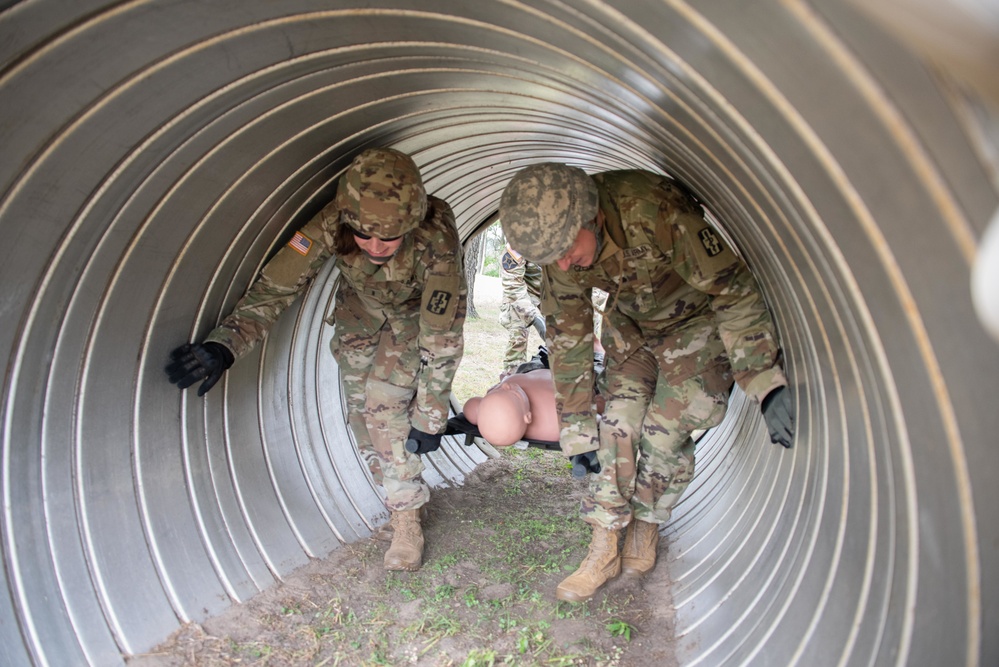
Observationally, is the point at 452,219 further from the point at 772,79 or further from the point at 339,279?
the point at 772,79

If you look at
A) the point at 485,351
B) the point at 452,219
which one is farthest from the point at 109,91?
the point at 485,351

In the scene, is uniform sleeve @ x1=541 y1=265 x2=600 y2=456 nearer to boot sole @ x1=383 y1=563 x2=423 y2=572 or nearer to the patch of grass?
the patch of grass

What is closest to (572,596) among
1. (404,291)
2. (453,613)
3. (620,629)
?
(620,629)

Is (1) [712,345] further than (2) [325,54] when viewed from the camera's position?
Yes

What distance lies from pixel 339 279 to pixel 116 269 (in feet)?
5.78

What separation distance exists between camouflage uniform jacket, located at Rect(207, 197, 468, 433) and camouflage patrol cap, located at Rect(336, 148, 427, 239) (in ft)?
0.97

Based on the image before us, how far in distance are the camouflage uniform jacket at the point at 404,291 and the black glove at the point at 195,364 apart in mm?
137

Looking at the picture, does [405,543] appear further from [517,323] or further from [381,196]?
[517,323]

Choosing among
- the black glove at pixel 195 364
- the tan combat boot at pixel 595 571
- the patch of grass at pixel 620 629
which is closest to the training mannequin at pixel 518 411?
the tan combat boot at pixel 595 571

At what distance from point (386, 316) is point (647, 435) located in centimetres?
161

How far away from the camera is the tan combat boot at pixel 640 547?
400 cm

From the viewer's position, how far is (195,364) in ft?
11.5

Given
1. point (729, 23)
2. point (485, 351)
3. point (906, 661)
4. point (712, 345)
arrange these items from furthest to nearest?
1. point (485, 351)
2. point (712, 345)
3. point (729, 23)
4. point (906, 661)

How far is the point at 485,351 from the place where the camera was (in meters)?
11.2
